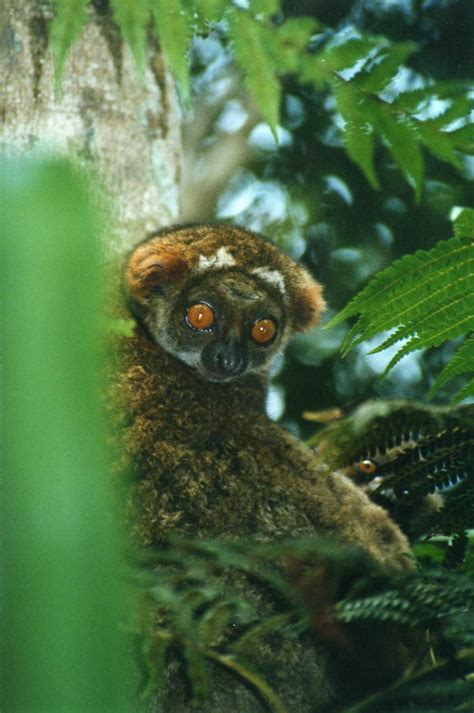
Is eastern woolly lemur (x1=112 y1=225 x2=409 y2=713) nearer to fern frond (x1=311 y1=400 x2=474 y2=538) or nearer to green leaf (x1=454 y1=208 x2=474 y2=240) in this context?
fern frond (x1=311 y1=400 x2=474 y2=538)

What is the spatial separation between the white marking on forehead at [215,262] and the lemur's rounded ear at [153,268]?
0.08 meters

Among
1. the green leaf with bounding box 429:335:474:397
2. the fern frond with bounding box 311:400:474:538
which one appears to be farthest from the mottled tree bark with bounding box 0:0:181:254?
the green leaf with bounding box 429:335:474:397

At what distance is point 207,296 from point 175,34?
203 centimetres

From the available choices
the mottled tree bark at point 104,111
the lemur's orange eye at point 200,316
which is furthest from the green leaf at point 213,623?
the lemur's orange eye at point 200,316

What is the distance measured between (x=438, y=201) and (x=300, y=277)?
4720 mm

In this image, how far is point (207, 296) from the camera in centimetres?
457

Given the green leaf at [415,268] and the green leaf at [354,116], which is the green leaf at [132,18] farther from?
the green leaf at [415,268]

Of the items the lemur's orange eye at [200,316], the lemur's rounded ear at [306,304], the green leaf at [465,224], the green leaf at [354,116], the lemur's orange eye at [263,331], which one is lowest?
the green leaf at [465,224]

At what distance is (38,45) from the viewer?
4.00 m

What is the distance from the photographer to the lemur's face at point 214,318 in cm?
452

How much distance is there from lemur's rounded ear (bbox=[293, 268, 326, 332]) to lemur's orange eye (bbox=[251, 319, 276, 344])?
0.30 meters

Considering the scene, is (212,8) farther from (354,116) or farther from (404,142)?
(404,142)

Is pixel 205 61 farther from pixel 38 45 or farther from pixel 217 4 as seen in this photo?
pixel 217 4

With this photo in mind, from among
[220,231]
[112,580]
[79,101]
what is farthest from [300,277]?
[112,580]
